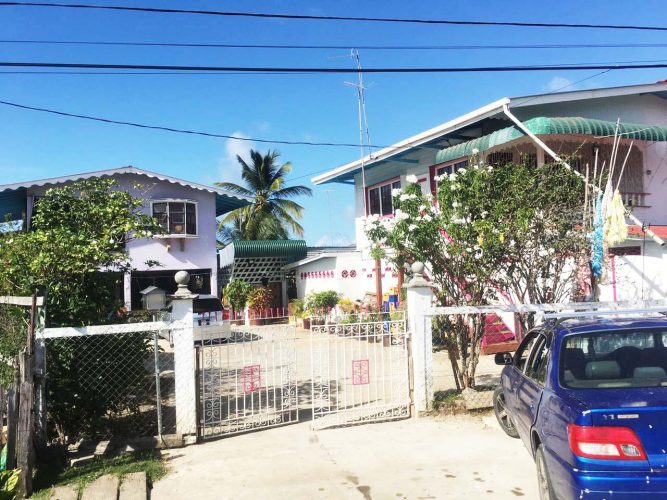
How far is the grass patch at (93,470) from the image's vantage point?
4.81 m

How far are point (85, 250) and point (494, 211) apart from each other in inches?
210

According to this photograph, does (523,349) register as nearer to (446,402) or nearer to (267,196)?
(446,402)

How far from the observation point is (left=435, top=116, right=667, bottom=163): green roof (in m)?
10.9

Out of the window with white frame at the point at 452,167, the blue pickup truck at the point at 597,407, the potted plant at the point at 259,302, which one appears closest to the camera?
the blue pickup truck at the point at 597,407

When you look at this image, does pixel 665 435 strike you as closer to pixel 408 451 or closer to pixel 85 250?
pixel 408 451

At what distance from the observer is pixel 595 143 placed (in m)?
12.6

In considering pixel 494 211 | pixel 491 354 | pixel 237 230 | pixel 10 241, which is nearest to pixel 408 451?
pixel 494 211

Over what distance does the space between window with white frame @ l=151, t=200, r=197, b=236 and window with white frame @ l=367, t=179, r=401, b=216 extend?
6.81 meters

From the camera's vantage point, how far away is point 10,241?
6074 mm

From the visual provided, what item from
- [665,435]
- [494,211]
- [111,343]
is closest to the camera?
[665,435]

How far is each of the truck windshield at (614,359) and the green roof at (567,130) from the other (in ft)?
26.0

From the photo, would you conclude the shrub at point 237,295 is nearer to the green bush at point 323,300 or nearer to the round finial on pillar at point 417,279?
the green bush at point 323,300

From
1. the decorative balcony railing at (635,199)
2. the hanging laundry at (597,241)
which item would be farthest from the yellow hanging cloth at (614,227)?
the decorative balcony railing at (635,199)

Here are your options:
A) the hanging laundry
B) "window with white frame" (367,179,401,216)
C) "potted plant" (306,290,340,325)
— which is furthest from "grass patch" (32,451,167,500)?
"potted plant" (306,290,340,325)
